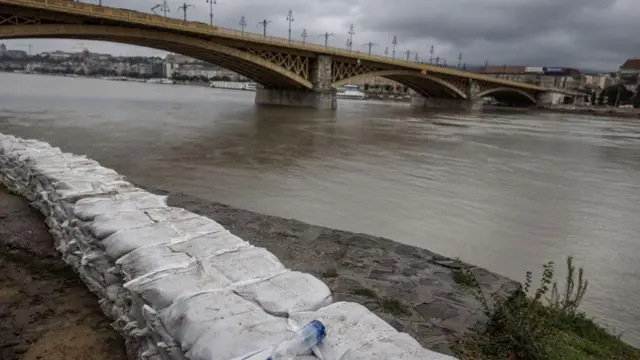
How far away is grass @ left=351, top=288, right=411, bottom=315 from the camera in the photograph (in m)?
3.30

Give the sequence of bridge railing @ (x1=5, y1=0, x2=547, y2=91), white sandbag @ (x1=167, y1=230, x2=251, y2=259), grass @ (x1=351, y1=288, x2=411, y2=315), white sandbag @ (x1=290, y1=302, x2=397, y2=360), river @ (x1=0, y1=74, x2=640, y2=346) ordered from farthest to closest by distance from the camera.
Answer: bridge railing @ (x1=5, y1=0, x2=547, y2=91), river @ (x1=0, y1=74, x2=640, y2=346), grass @ (x1=351, y1=288, x2=411, y2=315), white sandbag @ (x1=167, y1=230, x2=251, y2=259), white sandbag @ (x1=290, y1=302, x2=397, y2=360)

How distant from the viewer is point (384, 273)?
13.3 feet

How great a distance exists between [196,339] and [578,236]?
6.35m

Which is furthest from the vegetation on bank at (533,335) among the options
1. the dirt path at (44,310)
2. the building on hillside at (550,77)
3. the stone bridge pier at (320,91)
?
the building on hillside at (550,77)

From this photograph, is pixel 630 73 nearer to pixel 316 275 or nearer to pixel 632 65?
pixel 632 65

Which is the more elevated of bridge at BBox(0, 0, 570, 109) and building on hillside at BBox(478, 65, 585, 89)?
building on hillside at BBox(478, 65, 585, 89)

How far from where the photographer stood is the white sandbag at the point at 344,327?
223 cm

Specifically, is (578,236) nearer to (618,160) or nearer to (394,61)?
(618,160)

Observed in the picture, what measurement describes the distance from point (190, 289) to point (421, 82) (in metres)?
53.7

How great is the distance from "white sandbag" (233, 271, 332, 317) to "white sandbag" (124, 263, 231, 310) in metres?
0.17

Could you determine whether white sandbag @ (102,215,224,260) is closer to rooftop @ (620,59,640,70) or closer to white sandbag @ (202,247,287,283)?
white sandbag @ (202,247,287,283)

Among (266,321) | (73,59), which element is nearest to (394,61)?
(266,321)

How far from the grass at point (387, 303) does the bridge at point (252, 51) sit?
23.9 m

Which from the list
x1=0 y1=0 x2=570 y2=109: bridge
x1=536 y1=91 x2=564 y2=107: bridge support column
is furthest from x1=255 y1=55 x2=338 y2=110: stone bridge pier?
x1=536 y1=91 x2=564 y2=107: bridge support column
